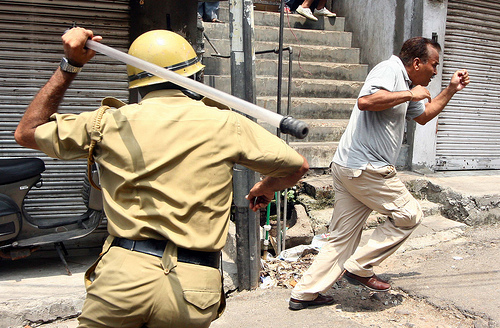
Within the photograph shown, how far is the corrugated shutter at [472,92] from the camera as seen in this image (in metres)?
7.06

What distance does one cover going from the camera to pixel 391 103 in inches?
130

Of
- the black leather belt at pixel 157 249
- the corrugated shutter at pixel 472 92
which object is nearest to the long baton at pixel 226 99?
the black leather belt at pixel 157 249

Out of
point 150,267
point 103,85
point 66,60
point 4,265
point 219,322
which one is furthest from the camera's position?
point 103,85

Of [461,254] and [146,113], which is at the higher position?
[146,113]

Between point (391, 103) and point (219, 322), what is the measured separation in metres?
2.08

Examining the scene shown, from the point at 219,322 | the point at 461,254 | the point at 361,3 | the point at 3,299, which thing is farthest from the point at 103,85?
the point at 361,3

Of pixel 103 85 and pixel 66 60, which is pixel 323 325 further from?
pixel 103 85

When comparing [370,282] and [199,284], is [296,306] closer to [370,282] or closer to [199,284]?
[370,282]

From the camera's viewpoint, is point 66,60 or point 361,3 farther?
point 361,3

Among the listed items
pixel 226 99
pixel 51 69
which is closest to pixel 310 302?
pixel 226 99

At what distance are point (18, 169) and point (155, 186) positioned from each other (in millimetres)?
2776

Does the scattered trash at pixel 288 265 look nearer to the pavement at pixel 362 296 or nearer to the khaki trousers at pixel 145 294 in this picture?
the pavement at pixel 362 296

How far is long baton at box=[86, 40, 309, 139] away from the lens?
1.53 meters

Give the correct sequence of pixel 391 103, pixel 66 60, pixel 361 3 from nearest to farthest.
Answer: pixel 66 60
pixel 391 103
pixel 361 3
